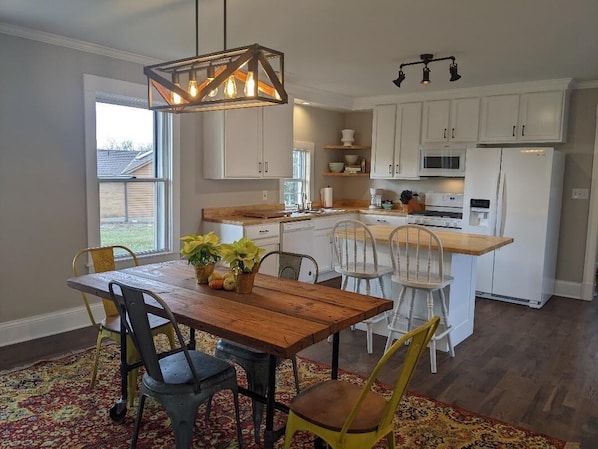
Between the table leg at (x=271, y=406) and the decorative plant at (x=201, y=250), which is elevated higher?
the decorative plant at (x=201, y=250)

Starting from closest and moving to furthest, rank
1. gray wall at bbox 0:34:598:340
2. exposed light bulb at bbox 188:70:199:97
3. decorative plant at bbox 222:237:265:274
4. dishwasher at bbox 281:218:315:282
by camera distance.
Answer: decorative plant at bbox 222:237:265:274 → exposed light bulb at bbox 188:70:199:97 → gray wall at bbox 0:34:598:340 → dishwasher at bbox 281:218:315:282

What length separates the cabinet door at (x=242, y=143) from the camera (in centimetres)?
475

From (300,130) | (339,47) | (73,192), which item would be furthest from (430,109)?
(73,192)

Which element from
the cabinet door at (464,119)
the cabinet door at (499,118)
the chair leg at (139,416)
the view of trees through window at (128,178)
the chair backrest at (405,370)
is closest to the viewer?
the chair backrest at (405,370)

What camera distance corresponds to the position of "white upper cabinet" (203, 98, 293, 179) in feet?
15.6

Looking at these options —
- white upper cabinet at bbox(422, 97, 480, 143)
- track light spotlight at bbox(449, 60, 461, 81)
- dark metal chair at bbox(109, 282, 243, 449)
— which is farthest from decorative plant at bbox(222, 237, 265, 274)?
white upper cabinet at bbox(422, 97, 480, 143)

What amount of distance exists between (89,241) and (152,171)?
90 centimetres

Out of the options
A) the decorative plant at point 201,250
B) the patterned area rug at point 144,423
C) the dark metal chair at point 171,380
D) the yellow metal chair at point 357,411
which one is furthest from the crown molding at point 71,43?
the yellow metal chair at point 357,411

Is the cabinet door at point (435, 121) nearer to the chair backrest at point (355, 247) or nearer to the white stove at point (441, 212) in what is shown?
the white stove at point (441, 212)

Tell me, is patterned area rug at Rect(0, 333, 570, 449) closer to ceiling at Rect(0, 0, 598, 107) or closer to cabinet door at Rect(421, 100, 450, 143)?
ceiling at Rect(0, 0, 598, 107)

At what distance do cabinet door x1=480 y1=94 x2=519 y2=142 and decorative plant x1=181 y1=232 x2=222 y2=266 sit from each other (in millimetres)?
4113

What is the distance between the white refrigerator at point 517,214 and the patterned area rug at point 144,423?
9.01 feet

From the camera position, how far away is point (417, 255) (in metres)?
3.44

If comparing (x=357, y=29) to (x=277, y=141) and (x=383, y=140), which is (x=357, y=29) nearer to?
(x=277, y=141)
